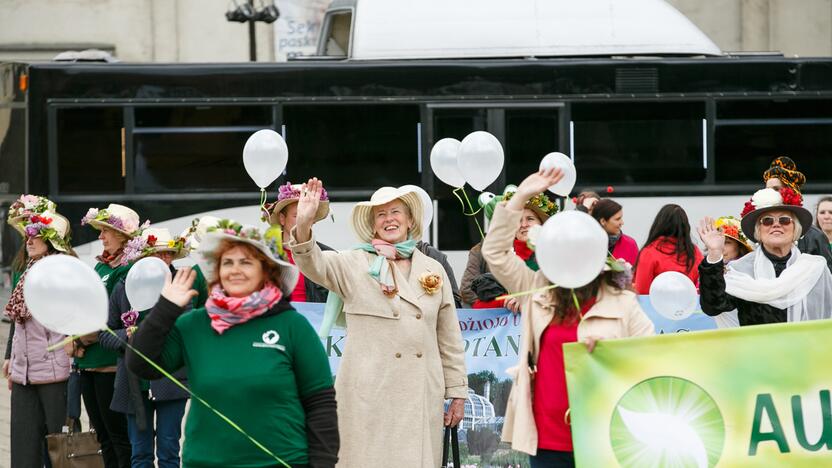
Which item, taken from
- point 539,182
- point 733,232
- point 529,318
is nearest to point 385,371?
point 529,318

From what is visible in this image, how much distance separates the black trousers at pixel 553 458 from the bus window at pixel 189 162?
8.64 meters

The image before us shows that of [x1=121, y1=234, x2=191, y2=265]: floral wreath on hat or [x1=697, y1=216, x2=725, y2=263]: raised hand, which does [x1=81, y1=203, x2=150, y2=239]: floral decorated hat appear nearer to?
[x1=121, y1=234, x2=191, y2=265]: floral wreath on hat

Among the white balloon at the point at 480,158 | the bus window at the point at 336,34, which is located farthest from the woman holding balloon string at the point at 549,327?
the bus window at the point at 336,34

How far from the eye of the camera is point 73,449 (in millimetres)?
8570

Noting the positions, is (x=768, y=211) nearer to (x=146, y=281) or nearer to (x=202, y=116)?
(x=146, y=281)

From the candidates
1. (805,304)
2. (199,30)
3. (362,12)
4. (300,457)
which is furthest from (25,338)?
(199,30)

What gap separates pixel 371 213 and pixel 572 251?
168cm

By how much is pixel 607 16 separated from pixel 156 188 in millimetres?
5081

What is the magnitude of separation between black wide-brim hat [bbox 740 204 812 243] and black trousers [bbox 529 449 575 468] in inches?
87.4

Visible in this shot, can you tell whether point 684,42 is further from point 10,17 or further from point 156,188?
point 10,17

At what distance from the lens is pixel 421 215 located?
719 cm

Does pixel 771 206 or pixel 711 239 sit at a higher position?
pixel 771 206

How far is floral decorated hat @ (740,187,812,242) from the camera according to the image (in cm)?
756

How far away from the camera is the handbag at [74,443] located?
848cm
